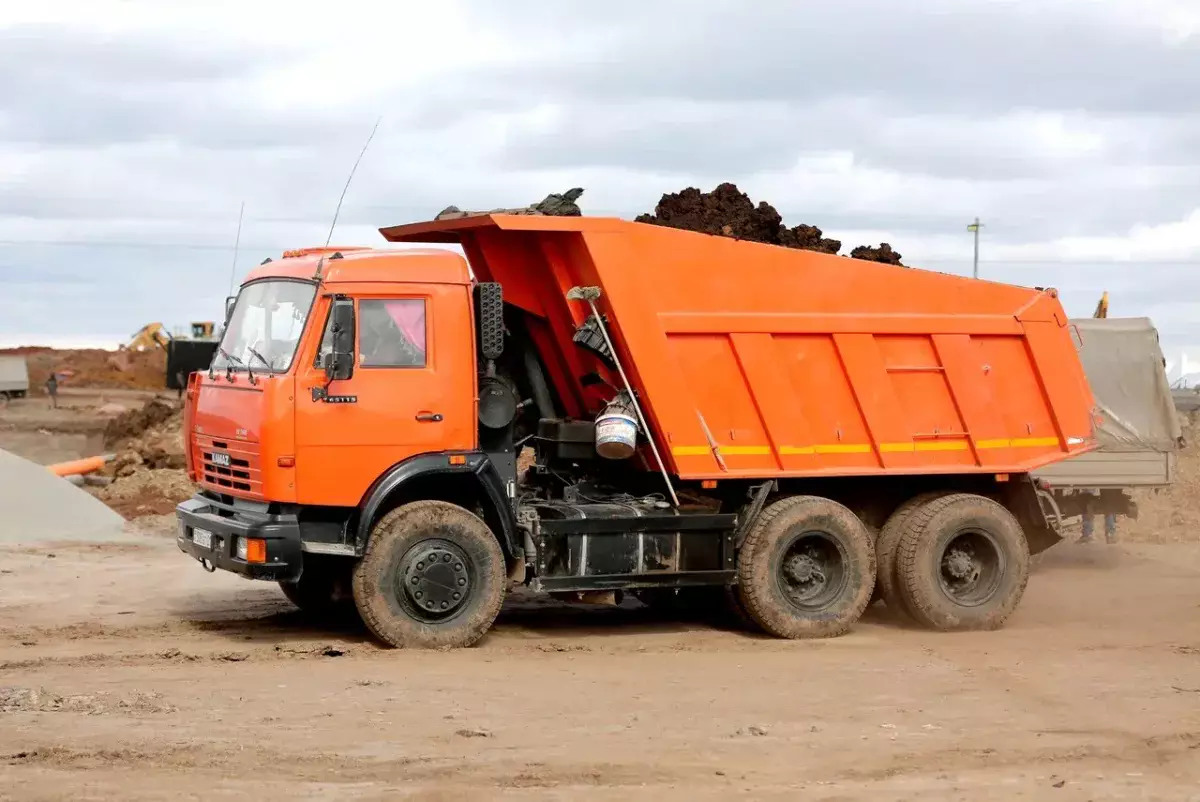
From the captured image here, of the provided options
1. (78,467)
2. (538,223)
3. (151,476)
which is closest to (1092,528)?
(538,223)

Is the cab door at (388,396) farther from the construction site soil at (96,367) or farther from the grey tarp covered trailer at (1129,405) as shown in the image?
the construction site soil at (96,367)

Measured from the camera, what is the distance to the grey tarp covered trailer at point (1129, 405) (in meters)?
15.8

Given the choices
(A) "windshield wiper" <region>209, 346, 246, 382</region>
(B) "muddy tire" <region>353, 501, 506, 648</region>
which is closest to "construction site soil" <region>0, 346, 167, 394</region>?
(A) "windshield wiper" <region>209, 346, 246, 382</region>

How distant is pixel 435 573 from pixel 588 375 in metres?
2.21

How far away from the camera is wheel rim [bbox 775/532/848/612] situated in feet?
39.9

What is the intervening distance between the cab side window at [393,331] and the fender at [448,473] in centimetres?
73

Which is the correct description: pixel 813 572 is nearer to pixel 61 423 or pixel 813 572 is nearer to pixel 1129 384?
pixel 1129 384

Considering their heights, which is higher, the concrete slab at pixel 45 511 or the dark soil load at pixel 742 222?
the dark soil load at pixel 742 222

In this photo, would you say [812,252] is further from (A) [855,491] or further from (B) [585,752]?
(B) [585,752]

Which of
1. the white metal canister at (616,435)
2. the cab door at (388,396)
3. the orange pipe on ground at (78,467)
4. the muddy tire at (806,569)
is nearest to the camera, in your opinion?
the cab door at (388,396)

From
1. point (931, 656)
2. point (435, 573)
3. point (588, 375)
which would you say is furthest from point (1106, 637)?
point (435, 573)

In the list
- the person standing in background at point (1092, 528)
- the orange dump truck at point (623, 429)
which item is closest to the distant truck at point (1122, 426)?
the person standing in background at point (1092, 528)

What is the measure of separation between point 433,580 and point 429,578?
0.03 m

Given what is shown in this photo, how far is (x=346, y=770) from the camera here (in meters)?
7.51
